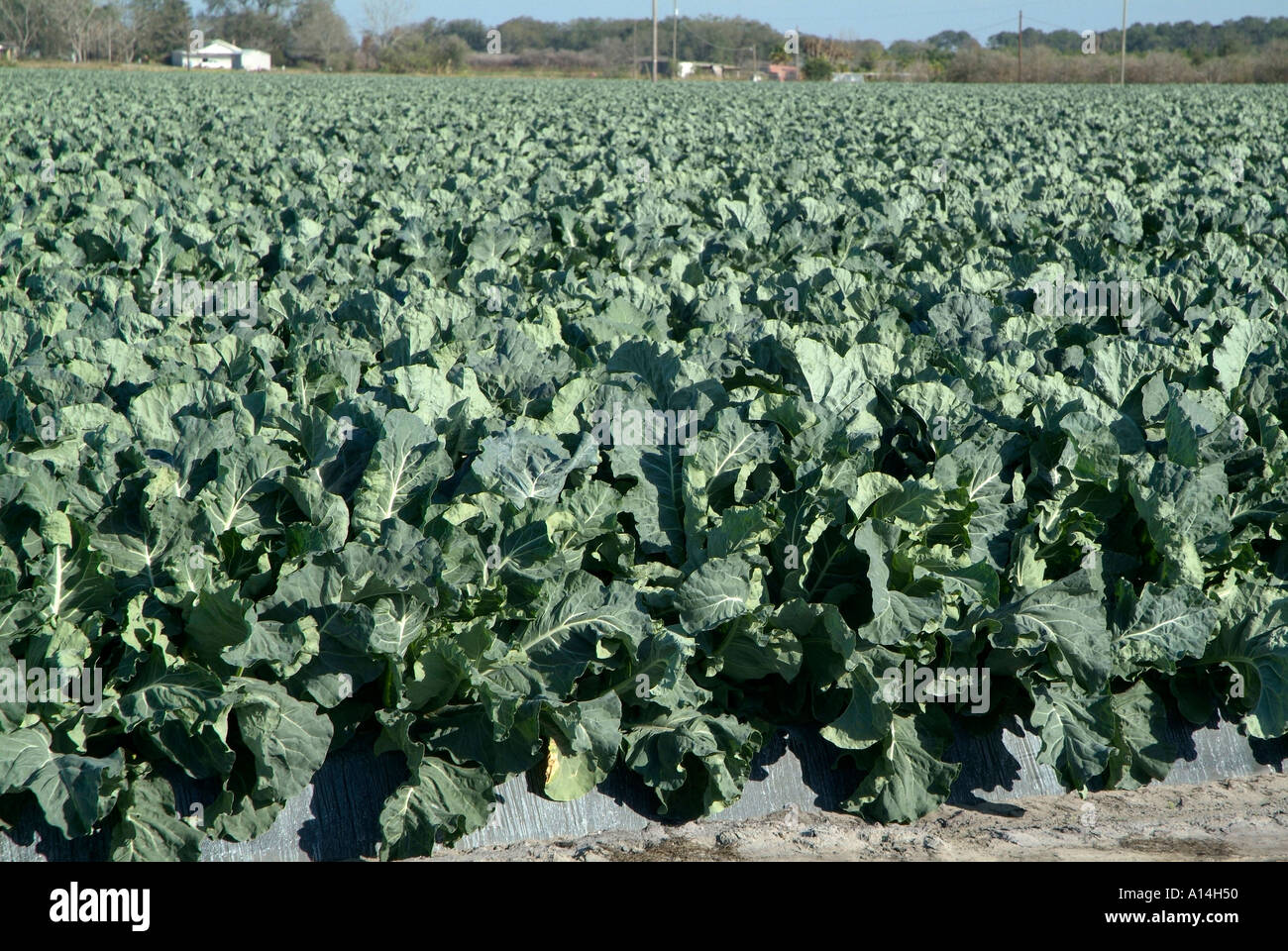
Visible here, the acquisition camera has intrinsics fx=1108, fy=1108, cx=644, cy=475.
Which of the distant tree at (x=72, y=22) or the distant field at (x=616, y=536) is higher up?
the distant tree at (x=72, y=22)

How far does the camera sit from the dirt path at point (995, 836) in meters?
3.00

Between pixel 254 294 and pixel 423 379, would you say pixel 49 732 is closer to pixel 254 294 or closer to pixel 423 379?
pixel 423 379

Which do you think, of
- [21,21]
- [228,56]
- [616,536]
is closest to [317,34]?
[228,56]

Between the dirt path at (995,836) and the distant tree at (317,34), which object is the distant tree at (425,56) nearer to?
the distant tree at (317,34)

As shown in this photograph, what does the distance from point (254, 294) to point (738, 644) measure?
12.1ft

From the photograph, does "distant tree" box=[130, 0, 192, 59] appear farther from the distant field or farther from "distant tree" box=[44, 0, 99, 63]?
the distant field

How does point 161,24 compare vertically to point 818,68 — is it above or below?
above

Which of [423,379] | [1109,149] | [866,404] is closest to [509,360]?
[423,379]

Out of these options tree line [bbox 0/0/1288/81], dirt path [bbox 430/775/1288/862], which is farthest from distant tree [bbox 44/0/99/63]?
dirt path [bbox 430/775/1288/862]

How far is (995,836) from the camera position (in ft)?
10.2

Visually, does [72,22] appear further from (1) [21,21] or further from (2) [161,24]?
(2) [161,24]

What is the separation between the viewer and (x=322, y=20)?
95000 millimetres

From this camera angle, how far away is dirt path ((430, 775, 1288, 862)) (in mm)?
3002

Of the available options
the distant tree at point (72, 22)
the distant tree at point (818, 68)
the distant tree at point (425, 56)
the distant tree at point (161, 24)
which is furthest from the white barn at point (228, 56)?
the distant tree at point (818, 68)
